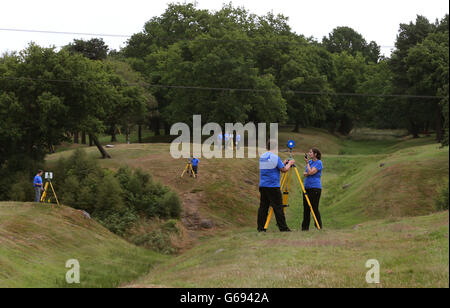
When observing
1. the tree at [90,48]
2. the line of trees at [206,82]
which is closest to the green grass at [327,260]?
the line of trees at [206,82]

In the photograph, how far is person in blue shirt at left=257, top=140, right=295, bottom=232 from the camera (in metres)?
15.5

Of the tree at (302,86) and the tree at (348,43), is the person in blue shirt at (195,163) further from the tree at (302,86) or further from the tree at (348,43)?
the tree at (348,43)

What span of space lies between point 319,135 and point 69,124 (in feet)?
170

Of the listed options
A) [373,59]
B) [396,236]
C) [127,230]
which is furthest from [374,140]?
[396,236]

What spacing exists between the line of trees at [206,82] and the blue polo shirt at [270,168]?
37.2ft

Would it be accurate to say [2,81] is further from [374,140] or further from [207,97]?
[374,140]

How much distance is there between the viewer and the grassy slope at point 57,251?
1697 centimetres

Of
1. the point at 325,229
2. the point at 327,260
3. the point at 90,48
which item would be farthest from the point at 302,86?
the point at 327,260

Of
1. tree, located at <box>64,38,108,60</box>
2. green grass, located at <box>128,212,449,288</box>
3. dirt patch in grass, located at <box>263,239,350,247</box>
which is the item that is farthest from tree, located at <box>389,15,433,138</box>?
dirt patch in grass, located at <box>263,239,350,247</box>

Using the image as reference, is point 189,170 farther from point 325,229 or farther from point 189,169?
point 325,229

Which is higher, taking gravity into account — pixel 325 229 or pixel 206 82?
pixel 206 82

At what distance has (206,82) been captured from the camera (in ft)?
209

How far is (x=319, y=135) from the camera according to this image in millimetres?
84125

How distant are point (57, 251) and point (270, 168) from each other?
31.4ft
